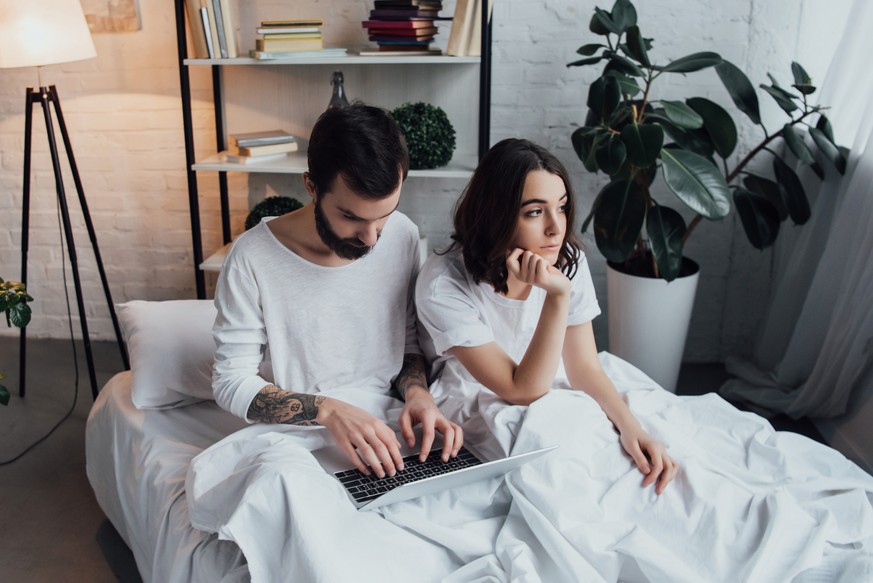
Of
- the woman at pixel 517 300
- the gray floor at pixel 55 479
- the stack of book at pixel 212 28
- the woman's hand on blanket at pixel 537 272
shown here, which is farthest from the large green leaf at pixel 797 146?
the stack of book at pixel 212 28

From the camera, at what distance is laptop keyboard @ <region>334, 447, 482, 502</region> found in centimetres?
146

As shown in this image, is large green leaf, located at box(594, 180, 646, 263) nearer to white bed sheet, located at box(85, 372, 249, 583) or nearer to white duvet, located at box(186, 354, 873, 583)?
white duvet, located at box(186, 354, 873, 583)

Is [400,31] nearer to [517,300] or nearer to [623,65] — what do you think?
[623,65]

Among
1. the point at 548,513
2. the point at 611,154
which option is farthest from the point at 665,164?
the point at 548,513

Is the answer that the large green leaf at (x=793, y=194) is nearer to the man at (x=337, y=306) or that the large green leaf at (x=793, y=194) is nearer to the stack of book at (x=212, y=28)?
the man at (x=337, y=306)

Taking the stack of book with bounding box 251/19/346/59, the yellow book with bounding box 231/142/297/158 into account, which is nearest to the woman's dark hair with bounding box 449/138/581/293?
the stack of book with bounding box 251/19/346/59

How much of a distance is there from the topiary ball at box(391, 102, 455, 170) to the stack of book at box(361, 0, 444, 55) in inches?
7.0

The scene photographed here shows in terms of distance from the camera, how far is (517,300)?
70.9 inches

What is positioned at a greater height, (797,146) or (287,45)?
(287,45)

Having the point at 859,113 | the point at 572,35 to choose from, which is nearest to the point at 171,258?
the point at 572,35

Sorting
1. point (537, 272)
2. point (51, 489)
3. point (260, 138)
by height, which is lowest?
point (51, 489)

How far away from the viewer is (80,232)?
10.9ft

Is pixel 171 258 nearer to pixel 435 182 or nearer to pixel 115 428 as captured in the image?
pixel 435 182

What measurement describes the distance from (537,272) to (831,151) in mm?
1338
